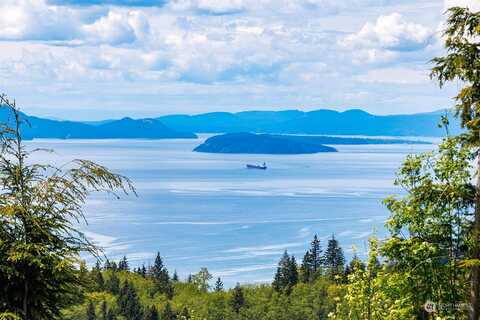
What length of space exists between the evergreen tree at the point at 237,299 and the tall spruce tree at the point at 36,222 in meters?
86.3

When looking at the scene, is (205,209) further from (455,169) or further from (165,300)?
(455,169)

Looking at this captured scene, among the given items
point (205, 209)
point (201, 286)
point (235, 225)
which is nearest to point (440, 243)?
point (201, 286)

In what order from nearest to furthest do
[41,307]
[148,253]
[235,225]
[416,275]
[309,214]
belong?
1. [41,307]
2. [416,275]
3. [148,253]
4. [235,225]
5. [309,214]

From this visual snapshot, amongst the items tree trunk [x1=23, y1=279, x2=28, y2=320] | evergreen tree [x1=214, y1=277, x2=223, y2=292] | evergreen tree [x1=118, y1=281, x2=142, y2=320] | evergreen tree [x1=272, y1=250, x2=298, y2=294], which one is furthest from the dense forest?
evergreen tree [x1=214, y1=277, x2=223, y2=292]

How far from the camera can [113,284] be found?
112 meters

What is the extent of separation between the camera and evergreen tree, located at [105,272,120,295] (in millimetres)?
111894

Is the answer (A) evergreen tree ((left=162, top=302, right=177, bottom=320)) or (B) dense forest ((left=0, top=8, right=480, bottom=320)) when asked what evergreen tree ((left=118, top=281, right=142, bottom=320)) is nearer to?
(A) evergreen tree ((left=162, top=302, right=177, bottom=320))

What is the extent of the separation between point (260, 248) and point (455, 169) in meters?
126

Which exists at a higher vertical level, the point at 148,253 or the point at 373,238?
the point at 148,253

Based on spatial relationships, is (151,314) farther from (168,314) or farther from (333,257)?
(333,257)

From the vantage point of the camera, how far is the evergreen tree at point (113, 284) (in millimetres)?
111894

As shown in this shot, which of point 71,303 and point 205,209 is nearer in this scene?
point 71,303

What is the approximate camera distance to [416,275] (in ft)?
43.1

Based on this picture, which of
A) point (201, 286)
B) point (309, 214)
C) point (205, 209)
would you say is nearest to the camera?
point (201, 286)
